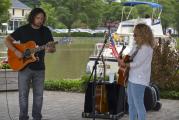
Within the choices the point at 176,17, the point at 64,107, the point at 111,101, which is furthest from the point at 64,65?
the point at 176,17

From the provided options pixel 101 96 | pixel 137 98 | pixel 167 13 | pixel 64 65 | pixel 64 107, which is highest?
pixel 167 13

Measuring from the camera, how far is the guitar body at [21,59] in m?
7.57

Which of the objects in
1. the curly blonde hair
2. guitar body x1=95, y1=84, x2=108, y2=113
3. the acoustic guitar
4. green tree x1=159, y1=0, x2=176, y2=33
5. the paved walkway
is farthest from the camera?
green tree x1=159, y1=0, x2=176, y2=33


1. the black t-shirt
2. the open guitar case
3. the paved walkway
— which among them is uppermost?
the black t-shirt

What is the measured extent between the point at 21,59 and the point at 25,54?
0.35ft

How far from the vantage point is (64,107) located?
10461 mm

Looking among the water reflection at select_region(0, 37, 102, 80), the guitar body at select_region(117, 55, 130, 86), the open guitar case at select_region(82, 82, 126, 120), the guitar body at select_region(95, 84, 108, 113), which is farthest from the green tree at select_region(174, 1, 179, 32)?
the guitar body at select_region(117, 55, 130, 86)

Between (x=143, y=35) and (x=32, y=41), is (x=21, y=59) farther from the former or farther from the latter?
(x=143, y=35)

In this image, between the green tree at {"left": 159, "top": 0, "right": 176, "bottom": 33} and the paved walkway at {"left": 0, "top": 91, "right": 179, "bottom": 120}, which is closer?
the paved walkway at {"left": 0, "top": 91, "right": 179, "bottom": 120}

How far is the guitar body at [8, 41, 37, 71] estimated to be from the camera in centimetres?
757

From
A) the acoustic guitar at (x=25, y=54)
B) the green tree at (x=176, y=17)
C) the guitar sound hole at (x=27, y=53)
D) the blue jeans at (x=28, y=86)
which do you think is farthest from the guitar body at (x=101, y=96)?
the green tree at (x=176, y=17)

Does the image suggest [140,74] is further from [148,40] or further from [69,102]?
[69,102]

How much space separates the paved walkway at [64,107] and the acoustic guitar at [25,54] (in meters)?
1.60

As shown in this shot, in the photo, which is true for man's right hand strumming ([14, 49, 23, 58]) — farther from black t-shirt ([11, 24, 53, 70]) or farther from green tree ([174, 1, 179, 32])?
green tree ([174, 1, 179, 32])
